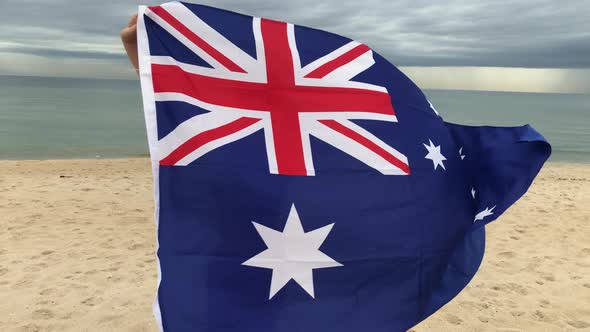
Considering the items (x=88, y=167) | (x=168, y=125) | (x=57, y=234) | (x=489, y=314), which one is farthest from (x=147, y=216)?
(x=88, y=167)

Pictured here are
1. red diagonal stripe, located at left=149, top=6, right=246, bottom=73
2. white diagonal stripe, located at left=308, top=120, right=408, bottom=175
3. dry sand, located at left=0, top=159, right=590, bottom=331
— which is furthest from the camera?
dry sand, located at left=0, top=159, right=590, bottom=331

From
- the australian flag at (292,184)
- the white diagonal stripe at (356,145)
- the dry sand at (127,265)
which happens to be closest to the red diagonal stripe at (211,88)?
the australian flag at (292,184)

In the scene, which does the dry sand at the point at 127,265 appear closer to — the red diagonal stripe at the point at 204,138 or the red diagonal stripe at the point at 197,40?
the red diagonal stripe at the point at 204,138

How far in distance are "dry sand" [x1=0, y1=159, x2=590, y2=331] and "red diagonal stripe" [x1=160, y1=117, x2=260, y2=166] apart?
7.48ft

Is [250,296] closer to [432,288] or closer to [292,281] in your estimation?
[292,281]

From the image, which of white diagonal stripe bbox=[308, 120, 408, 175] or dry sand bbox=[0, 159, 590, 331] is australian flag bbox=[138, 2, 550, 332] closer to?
white diagonal stripe bbox=[308, 120, 408, 175]

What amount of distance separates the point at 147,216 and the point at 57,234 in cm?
146

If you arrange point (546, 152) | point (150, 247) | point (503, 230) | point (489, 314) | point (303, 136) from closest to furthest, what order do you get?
point (303, 136)
point (546, 152)
point (489, 314)
point (150, 247)
point (503, 230)

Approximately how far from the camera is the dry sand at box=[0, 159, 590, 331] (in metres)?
4.27

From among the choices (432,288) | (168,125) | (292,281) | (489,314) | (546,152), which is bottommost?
(489,314)

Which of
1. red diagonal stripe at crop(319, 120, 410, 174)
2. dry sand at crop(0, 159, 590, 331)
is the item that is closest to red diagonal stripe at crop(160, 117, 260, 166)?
red diagonal stripe at crop(319, 120, 410, 174)

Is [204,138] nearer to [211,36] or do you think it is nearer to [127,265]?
[211,36]

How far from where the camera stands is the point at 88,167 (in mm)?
13539

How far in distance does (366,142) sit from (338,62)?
52 centimetres
